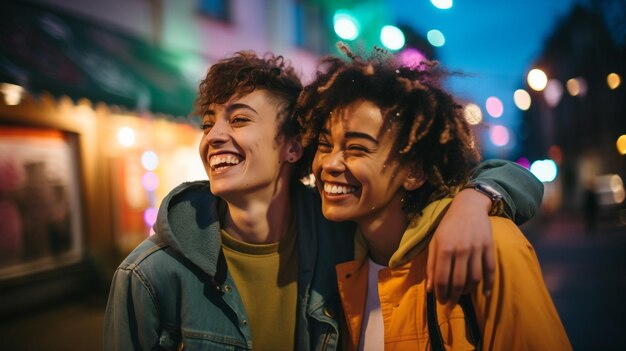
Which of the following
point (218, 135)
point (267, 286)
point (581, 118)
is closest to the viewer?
point (267, 286)

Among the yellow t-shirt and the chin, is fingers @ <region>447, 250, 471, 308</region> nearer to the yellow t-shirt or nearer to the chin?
the chin

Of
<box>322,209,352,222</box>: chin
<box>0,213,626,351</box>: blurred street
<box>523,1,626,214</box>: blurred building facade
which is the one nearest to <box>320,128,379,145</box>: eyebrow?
<box>322,209,352,222</box>: chin

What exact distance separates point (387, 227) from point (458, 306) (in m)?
0.51

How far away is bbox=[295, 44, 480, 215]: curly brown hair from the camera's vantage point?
185 cm

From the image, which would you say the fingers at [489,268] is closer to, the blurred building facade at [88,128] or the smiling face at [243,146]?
the smiling face at [243,146]

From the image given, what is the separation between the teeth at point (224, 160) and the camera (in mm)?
2156

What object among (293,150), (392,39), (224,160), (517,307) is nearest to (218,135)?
(224,160)

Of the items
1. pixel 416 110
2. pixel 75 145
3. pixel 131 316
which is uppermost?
pixel 75 145

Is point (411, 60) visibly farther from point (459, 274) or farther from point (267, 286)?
point (267, 286)

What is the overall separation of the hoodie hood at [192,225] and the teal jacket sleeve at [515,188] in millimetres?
1310

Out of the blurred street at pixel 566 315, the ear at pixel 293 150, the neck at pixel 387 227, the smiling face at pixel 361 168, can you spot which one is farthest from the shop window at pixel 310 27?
the neck at pixel 387 227

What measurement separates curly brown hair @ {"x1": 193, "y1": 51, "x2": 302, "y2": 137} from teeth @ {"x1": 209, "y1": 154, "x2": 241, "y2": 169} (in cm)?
31

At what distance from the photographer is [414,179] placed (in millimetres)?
1953

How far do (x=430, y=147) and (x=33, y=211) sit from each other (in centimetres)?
628
